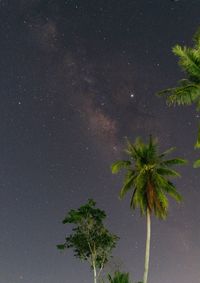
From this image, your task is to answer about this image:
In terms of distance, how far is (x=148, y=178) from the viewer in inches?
1812

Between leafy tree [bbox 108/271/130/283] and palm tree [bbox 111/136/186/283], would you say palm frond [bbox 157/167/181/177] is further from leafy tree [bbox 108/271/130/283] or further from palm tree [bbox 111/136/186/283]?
leafy tree [bbox 108/271/130/283]

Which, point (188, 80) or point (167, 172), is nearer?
point (188, 80)

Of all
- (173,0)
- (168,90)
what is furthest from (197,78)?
(173,0)

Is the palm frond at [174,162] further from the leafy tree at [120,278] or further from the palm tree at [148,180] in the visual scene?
the leafy tree at [120,278]

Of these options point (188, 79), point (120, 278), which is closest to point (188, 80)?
point (188, 79)

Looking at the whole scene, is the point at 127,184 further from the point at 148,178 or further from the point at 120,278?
the point at 120,278

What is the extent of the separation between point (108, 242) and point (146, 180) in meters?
13.8

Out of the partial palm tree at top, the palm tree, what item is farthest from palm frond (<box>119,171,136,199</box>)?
the partial palm tree at top

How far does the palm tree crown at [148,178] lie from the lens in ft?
149

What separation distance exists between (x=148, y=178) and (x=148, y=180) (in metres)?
0.20

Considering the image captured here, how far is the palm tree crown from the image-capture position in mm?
45344

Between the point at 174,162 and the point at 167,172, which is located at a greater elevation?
the point at 174,162

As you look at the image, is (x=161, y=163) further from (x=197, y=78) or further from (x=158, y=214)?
(x=197, y=78)

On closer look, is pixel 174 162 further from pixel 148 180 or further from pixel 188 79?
pixel 188 79
